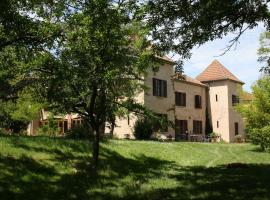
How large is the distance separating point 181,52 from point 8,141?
30.8 feet

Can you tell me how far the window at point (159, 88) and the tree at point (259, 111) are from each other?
29.0ft

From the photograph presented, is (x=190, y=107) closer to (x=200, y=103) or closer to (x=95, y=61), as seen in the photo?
(x=200, y=103)

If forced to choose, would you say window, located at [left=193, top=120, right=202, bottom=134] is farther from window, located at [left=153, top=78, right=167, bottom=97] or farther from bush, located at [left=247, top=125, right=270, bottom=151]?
bush, located at [left=247, top=125, right=270, bottom=151]

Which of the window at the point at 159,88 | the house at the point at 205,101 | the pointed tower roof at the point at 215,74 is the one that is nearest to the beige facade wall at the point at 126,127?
the window at the point at 159,88

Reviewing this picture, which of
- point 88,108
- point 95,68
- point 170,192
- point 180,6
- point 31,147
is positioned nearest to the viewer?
point 170,192

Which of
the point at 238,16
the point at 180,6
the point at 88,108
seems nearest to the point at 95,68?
the point at 88,108

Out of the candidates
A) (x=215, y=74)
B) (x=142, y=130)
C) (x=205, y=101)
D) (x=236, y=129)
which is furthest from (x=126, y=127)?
(x=236, y=129)

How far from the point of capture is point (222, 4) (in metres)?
13.7

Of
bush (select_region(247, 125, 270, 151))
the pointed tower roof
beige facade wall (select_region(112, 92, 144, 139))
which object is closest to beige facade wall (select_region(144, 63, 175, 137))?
beige facade wall (select_region(112, 92, 144, 139))

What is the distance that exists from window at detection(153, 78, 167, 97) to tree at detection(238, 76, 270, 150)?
8.85 meters

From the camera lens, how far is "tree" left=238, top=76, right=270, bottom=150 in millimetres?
33931

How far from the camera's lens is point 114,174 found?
18.8 meters

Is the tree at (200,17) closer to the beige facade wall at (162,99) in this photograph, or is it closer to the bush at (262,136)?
the bush at (262,136)

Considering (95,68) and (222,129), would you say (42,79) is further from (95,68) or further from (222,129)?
(222,129)
